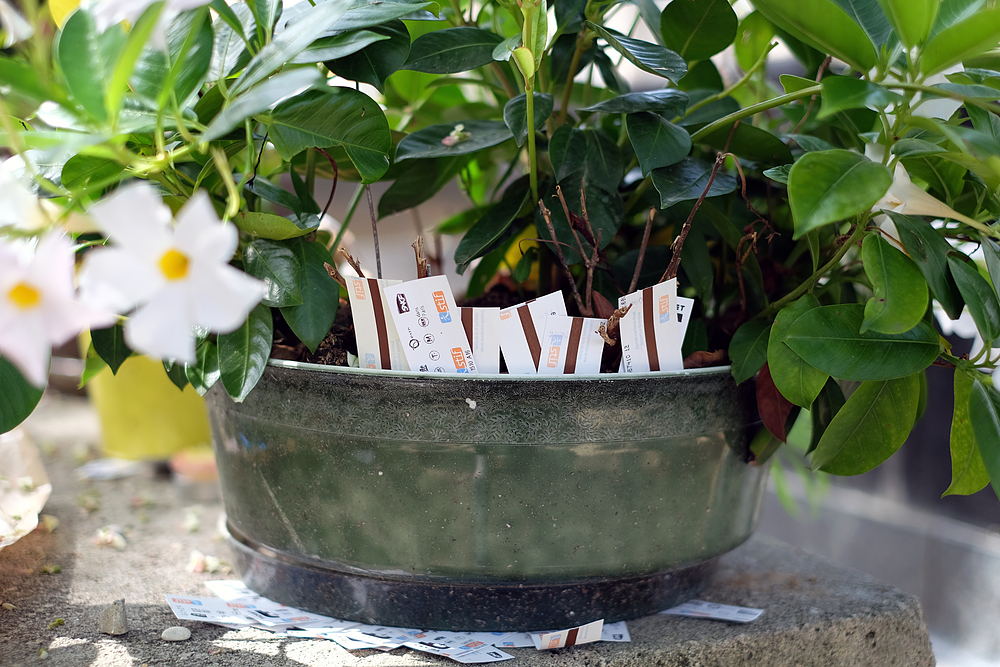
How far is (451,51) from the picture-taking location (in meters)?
0.54

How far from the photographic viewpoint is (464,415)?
49 centimetres

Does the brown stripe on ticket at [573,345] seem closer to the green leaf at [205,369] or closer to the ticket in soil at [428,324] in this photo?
the ticket in soil at [428,324]

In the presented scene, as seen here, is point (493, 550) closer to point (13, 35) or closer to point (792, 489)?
point (13, 35)

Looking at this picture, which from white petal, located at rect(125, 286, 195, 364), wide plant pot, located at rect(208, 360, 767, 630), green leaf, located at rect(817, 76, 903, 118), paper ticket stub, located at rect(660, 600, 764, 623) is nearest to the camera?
white petal, located at rect(125, 286, 195, 364)

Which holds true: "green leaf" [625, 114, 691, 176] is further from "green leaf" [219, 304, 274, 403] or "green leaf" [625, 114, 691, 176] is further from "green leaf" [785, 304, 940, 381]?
"green leaf" [219, 304, 274, 403]

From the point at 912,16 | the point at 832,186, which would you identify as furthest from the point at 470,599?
the point at 912,16

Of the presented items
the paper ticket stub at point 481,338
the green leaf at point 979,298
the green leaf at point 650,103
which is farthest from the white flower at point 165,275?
the green leaf at point 979,298

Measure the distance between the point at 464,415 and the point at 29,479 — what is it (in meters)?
0.54

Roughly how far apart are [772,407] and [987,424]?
Answer: 14cm

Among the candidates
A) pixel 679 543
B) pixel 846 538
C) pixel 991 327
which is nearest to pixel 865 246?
pixel 991 327

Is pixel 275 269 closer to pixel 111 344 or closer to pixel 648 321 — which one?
pixel 111 344

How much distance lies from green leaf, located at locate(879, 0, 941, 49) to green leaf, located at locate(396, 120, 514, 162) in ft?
0.89

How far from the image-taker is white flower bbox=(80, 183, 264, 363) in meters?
0.28

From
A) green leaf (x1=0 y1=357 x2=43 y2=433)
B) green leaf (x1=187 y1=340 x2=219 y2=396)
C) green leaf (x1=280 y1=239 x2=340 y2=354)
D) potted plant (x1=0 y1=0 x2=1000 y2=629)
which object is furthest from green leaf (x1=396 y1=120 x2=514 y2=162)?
green leaf (x1=0 y1=357 x2=43 y2=433)
